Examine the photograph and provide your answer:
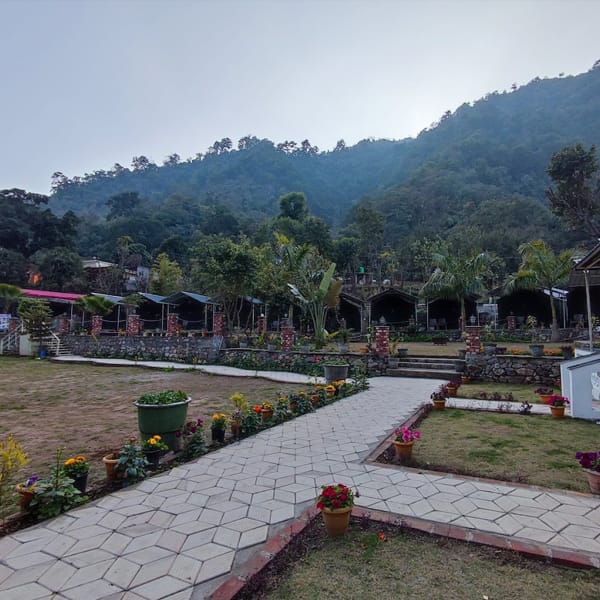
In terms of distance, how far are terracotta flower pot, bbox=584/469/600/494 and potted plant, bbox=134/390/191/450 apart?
446cm

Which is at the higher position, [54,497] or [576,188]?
[576,188]

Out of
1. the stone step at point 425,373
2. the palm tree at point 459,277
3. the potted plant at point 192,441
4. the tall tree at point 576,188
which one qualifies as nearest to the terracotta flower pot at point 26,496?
the potted plant at point 192,441

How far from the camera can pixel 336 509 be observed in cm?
289

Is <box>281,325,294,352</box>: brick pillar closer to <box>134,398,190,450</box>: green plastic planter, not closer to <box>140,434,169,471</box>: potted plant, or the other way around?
<box>134,398,190,450</box>: green plastic planter

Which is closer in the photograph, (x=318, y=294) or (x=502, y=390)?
(x=502, y=390)

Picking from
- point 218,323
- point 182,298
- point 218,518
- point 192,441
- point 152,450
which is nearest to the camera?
point 218,518

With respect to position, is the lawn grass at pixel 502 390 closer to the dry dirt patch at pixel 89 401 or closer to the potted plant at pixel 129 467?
the dry dirt patch at pixel 89 401

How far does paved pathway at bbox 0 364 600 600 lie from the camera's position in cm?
243

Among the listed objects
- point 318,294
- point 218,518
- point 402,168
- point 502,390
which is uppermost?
point 402,168

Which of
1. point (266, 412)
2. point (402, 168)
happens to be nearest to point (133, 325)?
point (266, 412)

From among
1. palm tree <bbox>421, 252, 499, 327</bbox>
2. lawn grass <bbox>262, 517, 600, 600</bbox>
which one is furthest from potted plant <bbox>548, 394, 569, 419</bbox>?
palm tree <bbox>421, 252, 499, 327</bbox>

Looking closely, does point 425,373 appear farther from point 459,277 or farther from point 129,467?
point 459,277

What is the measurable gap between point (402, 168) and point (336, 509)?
9166cm

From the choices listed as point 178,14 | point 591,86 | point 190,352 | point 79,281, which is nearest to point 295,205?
point 79,281
